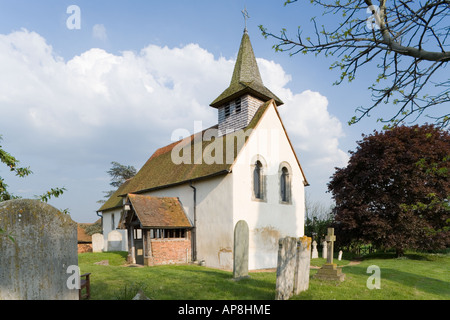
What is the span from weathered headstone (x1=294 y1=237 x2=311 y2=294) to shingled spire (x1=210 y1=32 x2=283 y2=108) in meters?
11.8

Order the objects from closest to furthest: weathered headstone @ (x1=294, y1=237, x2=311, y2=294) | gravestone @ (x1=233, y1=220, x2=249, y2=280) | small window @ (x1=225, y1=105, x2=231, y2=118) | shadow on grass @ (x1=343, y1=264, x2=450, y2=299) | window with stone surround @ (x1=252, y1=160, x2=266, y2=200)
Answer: weathered headstone @ (x1=294, y1=237, x2=311, y2=294) < shadow on grass @ (x1=343, y1=264, x2=450, y2=299) < gravestone @ (x1=233, y1=220, x2=249, y2=280) < window with stone surround @ (x1=252, y1=160, x2=266, y2=200) < small window @ (x1=225, y1=105, x2=231, y2=118)

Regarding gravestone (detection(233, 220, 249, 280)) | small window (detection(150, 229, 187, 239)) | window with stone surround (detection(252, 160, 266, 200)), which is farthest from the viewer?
small window (detection(150, 229, 187, 239))

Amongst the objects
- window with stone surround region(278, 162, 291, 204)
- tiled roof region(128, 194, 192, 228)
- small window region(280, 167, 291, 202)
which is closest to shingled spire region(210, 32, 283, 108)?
window with stone surround region(278, 162, 291, 204)

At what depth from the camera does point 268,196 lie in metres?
16.8

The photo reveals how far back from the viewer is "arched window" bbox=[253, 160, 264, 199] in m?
16.7

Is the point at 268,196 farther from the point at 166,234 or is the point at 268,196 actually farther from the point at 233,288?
the point at 233,288

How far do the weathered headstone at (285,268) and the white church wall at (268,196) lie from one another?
23.3ft

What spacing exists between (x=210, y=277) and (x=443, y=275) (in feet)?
36.6

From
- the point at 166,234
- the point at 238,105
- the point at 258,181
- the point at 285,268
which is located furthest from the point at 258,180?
the point at 285,268

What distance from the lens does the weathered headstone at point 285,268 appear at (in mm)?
7512

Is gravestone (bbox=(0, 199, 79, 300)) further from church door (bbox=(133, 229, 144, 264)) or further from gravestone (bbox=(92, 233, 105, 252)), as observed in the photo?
gravestone (bbox=(92, 233, 105, 252))

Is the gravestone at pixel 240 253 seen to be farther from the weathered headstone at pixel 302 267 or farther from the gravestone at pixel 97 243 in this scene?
the gravestone at pixel 97 243
